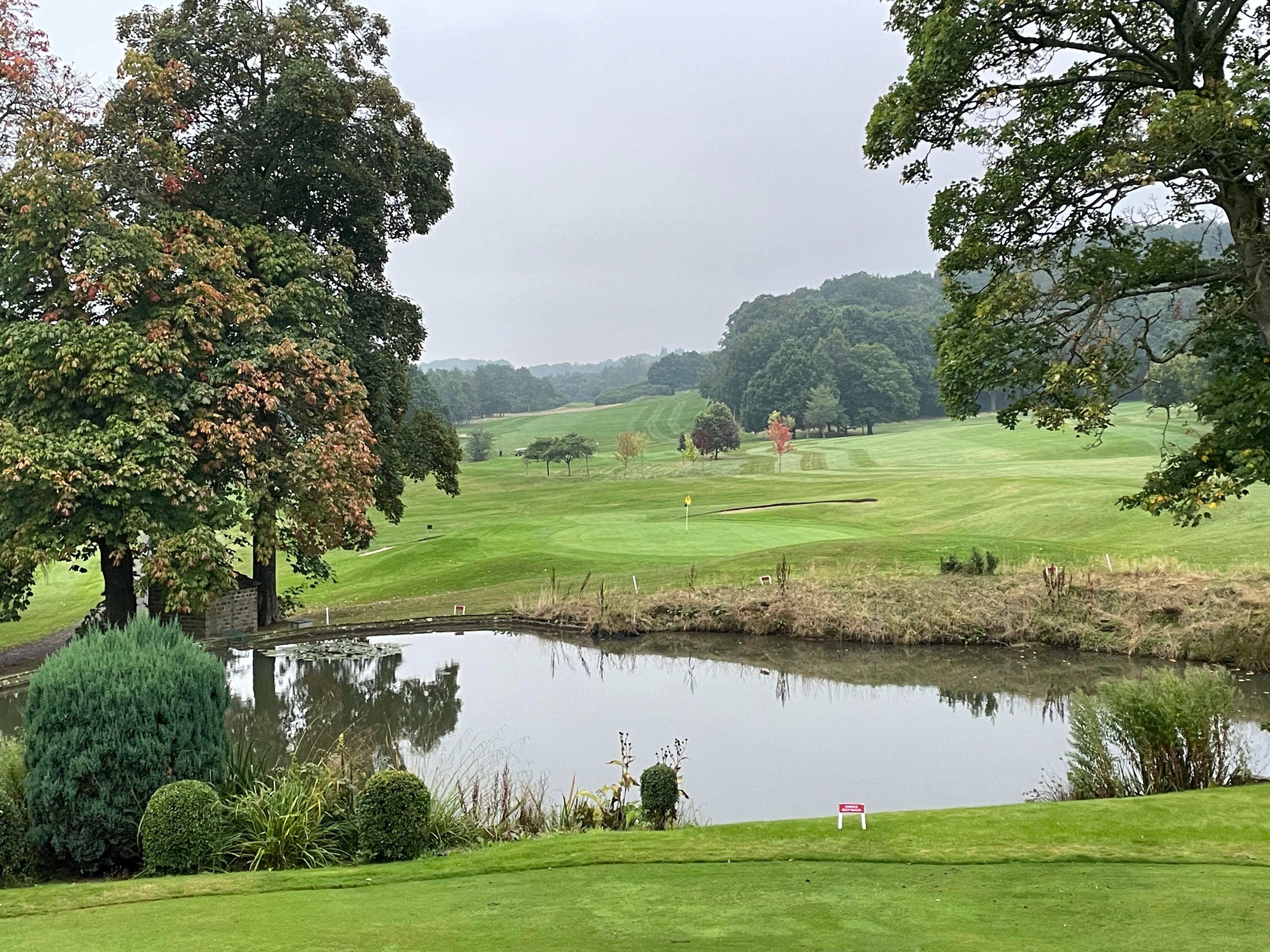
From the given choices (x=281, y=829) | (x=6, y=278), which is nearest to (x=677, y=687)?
(x=281, y=829)

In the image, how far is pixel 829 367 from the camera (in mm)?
103688

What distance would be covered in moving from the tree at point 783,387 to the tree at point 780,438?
10.4m

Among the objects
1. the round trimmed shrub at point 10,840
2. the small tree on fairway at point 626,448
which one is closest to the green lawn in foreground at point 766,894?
the round trimmed shrub at point 10,840

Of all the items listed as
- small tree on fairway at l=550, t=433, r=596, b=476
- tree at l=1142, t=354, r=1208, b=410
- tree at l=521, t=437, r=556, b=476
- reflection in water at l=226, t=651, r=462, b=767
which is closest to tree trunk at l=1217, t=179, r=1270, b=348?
reflection in water at l=226, t=651, r=462, b=767

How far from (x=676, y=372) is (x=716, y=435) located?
10502 cm

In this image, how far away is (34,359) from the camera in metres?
16.0

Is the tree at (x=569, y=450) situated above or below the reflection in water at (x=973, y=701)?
above

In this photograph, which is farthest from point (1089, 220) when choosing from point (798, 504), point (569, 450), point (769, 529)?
point (569, 450)

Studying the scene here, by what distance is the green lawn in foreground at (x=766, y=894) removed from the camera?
556 centimetres

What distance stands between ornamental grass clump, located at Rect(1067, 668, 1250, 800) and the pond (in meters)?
1.14

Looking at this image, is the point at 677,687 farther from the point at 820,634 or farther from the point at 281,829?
the point at 281,829

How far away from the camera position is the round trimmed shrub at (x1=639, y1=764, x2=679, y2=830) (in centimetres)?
960

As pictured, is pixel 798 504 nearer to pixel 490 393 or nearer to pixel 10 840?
pixel 10 840

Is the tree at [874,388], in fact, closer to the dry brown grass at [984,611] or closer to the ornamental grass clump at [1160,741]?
the dry brown grass at [984,611]
